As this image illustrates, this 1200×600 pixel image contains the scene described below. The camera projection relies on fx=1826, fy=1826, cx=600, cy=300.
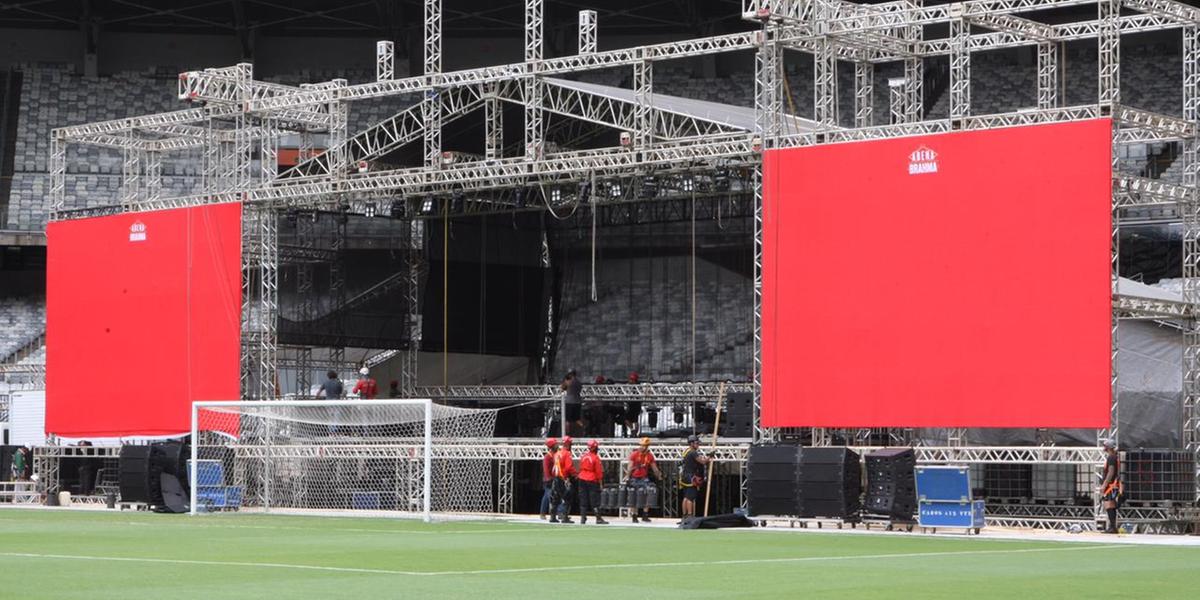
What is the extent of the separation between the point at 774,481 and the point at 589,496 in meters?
3.46

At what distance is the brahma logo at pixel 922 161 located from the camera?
98.9ft

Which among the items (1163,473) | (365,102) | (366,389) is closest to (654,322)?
(366,389)

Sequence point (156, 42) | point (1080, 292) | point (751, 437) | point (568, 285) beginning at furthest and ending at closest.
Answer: point (156, 42), point (568, 285), point (751, 437), point (1080, 292)

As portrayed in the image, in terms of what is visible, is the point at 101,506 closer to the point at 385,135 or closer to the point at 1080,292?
the point at 385,135

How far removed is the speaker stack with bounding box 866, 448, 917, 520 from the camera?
2802 cm

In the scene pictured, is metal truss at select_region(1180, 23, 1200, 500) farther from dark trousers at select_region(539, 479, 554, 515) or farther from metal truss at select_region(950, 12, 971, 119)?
dark trousers at select_region(539, 479, 554, 515)

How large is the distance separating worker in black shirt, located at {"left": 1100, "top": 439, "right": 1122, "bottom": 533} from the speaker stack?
2.83 meters

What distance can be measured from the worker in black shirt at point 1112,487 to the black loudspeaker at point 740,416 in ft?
24.3

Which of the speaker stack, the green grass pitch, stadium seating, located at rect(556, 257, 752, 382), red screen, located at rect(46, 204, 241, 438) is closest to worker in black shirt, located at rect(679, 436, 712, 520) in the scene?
the green grass pitch

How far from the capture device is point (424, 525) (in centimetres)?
2944

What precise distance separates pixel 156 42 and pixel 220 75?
23.6 m

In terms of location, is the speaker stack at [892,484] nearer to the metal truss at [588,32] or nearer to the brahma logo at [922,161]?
the brahma logo at [922,161]

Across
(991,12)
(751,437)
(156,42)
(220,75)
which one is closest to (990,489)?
(751,437)

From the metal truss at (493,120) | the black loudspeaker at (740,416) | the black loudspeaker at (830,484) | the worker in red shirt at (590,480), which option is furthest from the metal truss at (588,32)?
the black loudspeaker at (830,484)
